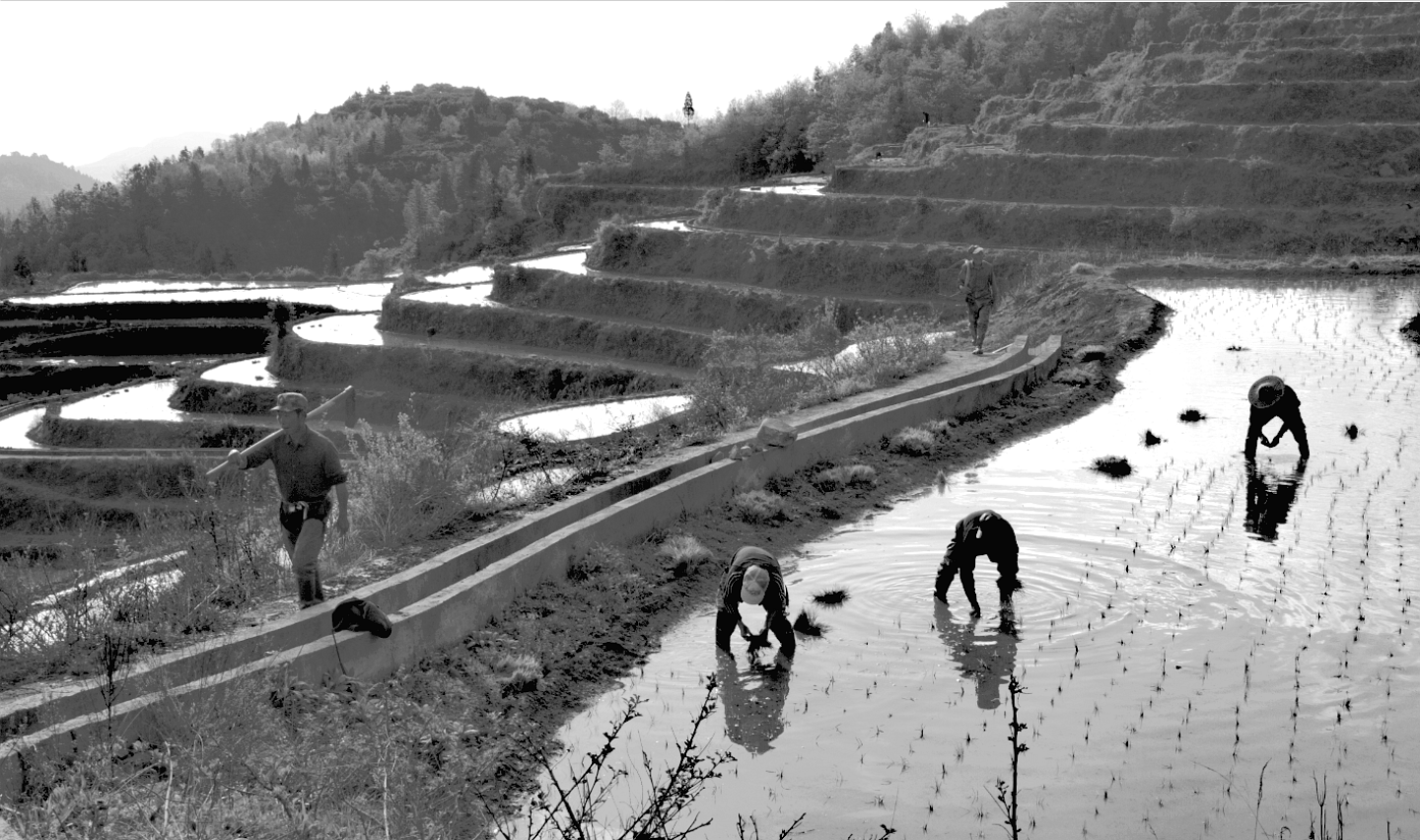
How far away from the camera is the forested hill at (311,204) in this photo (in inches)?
4163

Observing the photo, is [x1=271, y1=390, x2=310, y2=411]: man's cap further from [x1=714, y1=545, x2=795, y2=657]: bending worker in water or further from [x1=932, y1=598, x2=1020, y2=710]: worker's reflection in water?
[x1=932, y1=598, x2=1020, y2=710]: worker's reflection in water

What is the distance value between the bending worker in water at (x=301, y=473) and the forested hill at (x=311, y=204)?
237 feet

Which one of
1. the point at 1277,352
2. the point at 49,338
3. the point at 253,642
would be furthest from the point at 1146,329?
the point at 49,338

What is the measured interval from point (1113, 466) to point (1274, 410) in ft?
6.30

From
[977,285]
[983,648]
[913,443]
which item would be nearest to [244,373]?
[977,285]

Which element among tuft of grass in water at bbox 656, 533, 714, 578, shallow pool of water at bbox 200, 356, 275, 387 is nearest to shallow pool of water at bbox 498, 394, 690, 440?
tuft of grass in water at bbox 656, 533, 714, 578

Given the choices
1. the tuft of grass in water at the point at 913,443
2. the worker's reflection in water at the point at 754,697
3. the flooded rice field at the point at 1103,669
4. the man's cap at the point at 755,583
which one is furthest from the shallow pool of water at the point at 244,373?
the man's cap at the point at 755,583

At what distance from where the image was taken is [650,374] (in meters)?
36.2

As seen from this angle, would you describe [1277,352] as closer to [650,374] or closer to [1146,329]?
[1146,329]

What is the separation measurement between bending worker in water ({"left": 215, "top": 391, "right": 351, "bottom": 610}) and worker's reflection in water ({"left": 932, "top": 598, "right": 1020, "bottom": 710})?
15.3ft

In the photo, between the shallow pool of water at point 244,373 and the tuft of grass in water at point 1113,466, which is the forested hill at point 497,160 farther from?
the tuft of grass in water at point 1113,466

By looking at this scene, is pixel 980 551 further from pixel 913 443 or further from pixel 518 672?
pixel 913 443

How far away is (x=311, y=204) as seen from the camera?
13962 centimetres

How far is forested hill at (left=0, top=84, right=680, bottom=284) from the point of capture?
347 ft
